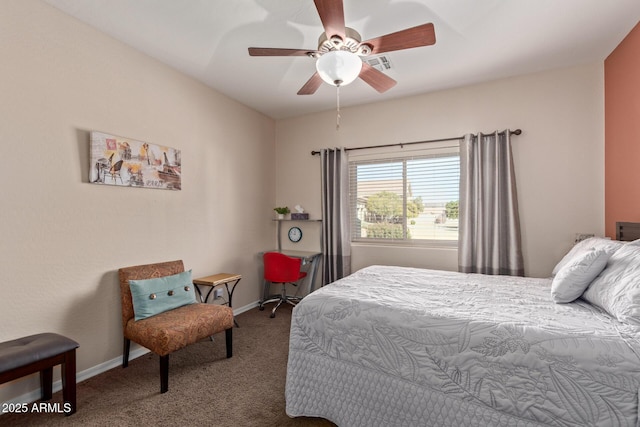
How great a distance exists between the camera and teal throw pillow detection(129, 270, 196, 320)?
2.43m

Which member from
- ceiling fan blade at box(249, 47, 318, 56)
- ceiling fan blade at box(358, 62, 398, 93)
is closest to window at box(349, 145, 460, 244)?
ceiling fan blade at box(358, 62, 398, 93)

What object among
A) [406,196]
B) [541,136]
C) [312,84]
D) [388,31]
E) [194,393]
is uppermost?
[388,31]

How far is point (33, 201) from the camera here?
2111mm

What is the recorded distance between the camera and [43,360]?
180 centimetres

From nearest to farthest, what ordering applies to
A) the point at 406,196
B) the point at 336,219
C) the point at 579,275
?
the point at 579,275, the point at 406,196, the point at 336,219

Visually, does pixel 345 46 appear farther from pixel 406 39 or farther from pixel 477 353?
pixel 477 353

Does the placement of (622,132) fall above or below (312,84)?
below

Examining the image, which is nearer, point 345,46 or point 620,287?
point 620,287

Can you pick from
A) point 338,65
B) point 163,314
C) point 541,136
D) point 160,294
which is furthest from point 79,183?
point 541,136

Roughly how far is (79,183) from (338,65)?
215cm

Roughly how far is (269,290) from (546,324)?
356 cm

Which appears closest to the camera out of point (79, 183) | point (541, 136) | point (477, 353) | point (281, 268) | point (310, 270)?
point (477, 353)

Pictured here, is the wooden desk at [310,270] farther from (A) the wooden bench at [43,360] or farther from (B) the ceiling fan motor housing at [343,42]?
(B) the ceiling fan motor housing at [343,42]

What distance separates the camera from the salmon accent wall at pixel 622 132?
2430 millimetres
